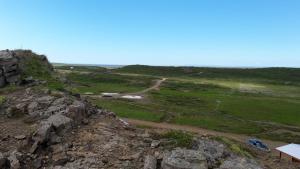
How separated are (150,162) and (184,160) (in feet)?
4.78

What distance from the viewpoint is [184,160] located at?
43.7 ft

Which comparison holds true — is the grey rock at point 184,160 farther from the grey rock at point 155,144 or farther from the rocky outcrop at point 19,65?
the rocky outcrop at point 19,65

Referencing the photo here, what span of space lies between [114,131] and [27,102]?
6884 millimetres

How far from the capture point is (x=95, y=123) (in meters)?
19.0

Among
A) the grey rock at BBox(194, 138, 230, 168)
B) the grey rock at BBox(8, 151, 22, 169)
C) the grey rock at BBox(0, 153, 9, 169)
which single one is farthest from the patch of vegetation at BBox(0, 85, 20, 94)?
the grey rock at BBox(194, 138, 230, 168)

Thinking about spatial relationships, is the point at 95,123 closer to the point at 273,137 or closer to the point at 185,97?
the point at 273,137

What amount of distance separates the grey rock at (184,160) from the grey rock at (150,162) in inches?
18.6

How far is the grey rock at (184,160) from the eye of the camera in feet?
42.7

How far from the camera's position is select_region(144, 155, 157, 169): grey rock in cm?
1344

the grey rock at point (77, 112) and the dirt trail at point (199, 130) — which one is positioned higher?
the grey rock at point (77, 112)

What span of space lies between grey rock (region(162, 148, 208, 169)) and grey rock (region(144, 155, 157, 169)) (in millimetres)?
472

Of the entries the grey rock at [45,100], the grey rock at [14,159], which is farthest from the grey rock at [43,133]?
the grey rock at [45,100]

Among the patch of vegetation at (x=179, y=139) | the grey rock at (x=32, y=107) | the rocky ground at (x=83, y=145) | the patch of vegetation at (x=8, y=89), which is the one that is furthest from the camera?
the patch of vegetation at (x=8, y=89)

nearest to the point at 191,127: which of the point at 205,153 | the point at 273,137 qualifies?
the point at 273,137
